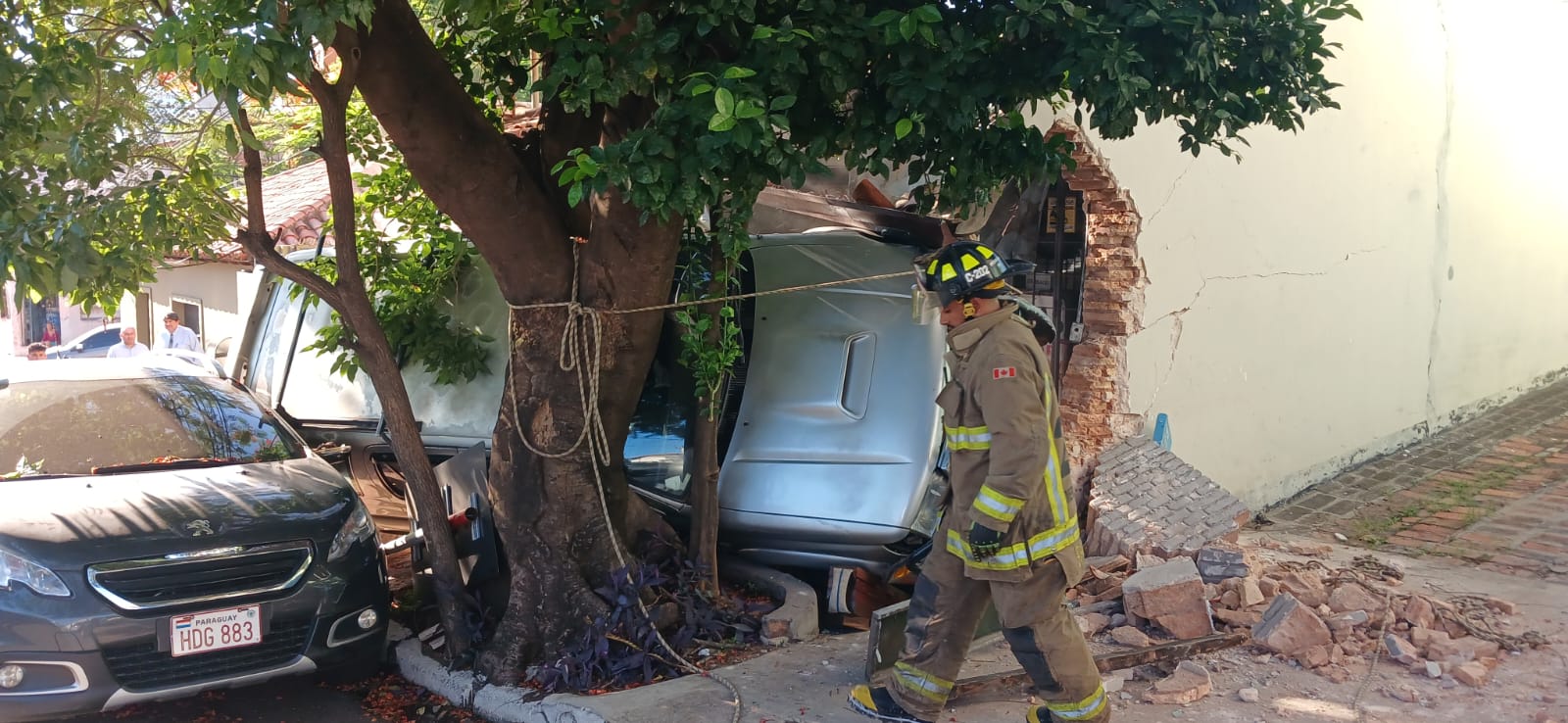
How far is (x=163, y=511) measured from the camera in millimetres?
4461

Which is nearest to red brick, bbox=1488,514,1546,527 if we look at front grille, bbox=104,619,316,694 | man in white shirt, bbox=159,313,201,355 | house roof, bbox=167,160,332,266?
front grille, bbox=104,619,316,694

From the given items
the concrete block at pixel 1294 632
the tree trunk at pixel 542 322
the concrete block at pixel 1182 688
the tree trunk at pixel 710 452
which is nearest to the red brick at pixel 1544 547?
the concrete block at pixel 1294 632

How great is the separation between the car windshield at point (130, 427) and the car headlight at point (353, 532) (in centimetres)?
61

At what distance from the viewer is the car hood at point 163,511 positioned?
4.15 metres

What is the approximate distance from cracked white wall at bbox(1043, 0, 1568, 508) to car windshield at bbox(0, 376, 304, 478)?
514cm

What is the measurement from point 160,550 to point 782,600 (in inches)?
103

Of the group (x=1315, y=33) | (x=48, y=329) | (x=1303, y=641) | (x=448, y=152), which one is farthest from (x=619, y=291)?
(x=48, y=329)

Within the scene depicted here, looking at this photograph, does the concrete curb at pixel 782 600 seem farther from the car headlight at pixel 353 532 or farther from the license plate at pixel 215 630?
the license plate at pixel 215 630

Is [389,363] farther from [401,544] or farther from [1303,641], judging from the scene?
[1303,641]

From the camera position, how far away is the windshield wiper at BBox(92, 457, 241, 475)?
15.8 ft

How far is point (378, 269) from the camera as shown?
6254 millimetres

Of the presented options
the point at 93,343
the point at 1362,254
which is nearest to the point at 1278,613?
the point at 1362,254

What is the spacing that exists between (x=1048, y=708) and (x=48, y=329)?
25192mm

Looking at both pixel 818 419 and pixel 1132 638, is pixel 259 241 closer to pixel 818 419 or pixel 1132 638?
pixel 818 419
